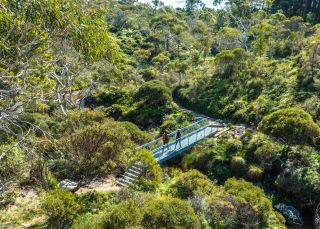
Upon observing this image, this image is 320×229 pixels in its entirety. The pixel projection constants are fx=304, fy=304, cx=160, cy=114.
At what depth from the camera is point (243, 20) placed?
1674 inches

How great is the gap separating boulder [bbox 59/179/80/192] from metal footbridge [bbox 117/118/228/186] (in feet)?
6.47

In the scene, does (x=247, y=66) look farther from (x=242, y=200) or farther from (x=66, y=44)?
(x=66, y=44)

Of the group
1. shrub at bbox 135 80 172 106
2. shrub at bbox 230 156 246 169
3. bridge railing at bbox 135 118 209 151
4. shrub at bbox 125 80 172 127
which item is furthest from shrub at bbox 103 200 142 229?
shrub at bbox 135 80 172 106

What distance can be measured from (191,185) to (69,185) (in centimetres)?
513

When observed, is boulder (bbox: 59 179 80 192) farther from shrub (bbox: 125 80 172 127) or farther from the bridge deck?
shrub (bbox: 125 80 172 127)

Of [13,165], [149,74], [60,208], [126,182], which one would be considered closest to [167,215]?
[60,208]

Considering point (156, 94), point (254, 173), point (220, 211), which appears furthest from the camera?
point (156, 94)

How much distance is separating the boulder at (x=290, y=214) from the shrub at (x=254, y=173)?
84.4 inches

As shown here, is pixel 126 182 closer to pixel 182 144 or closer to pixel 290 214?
pixel 182 144

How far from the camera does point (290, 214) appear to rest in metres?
13.3

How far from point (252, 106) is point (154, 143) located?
8829mm

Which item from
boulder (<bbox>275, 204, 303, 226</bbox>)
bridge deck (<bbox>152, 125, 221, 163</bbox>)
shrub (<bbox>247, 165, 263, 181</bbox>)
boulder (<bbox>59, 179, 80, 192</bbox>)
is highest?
boulder (<bbox>59, 179, 80, 192</bbox>)

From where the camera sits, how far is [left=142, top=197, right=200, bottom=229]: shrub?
8.79m

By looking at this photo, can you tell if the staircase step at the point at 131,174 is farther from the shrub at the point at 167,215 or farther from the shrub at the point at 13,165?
the shrub at the point at 13,165
